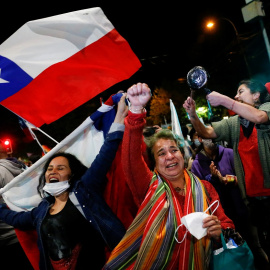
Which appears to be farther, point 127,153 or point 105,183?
point 105,183

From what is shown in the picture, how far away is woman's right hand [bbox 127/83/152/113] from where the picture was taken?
1868 mm

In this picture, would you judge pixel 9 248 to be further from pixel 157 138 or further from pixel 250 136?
pixel 250 136

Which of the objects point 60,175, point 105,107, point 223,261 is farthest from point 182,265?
point 105,107

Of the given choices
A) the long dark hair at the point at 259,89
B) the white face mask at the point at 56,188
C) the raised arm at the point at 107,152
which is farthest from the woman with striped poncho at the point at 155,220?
the long dark hair at the point at 259,89

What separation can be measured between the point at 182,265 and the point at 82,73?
91.7 inches

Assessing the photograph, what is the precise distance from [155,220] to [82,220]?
0.84 meters

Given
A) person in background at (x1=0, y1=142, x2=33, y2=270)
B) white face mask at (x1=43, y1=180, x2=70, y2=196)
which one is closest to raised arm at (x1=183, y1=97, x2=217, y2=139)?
white face mask at (x1=43, y1=180, x2=70, y2=196)

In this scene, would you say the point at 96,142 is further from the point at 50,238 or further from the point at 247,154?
A: the point at 247,154

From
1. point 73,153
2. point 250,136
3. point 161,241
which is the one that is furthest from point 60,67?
point 250,136

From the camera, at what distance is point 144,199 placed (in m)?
2.06

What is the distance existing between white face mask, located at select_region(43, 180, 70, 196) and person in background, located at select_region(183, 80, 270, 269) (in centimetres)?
164

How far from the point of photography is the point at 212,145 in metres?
3.97

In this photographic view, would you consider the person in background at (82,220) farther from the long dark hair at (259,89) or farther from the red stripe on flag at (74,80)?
the long dark hair at (259,89)

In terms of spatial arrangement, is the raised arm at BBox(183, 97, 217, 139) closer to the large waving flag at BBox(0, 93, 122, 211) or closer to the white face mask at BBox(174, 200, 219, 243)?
the large waving flag at BBox(0, 93, 122, 211)
